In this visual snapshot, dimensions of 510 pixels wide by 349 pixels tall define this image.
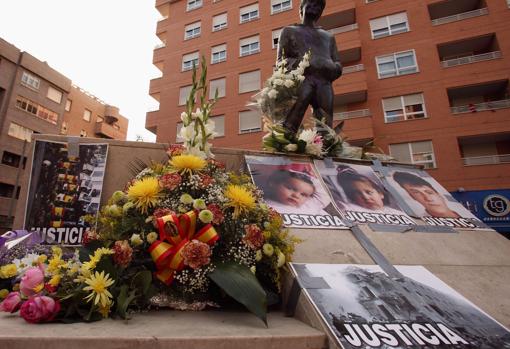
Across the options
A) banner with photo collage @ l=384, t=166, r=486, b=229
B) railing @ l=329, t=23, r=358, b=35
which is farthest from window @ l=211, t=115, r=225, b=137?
banner with photo collage @ l=384, t=166, r=486, b=229

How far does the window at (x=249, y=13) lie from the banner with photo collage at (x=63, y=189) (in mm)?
20534

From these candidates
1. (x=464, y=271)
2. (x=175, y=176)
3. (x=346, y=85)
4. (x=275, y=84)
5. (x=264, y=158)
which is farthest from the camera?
(x=346, y=85)

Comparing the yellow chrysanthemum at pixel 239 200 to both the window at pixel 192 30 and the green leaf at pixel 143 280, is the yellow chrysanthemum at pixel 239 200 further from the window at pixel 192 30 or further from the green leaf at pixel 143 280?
the window at pixel 192 30

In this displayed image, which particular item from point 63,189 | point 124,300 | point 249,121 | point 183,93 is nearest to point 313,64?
point 63,189

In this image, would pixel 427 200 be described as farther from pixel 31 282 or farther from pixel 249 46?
pixel 249 46

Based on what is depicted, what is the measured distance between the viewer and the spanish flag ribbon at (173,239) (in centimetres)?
171

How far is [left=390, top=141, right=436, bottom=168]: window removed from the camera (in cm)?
1513

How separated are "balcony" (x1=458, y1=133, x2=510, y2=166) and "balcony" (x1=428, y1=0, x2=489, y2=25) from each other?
21.2ft

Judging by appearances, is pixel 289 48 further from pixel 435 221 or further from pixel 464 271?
pixel 464 271

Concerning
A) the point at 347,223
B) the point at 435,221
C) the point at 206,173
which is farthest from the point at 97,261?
the point at 435,221

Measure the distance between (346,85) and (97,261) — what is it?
17157mm

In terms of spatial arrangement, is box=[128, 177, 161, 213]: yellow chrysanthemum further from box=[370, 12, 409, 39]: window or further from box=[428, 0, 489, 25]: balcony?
box=[428, 0, 489, 25]: balcony

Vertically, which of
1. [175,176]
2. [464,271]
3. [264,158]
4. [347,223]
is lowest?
[464,271]

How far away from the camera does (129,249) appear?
1.71 m
